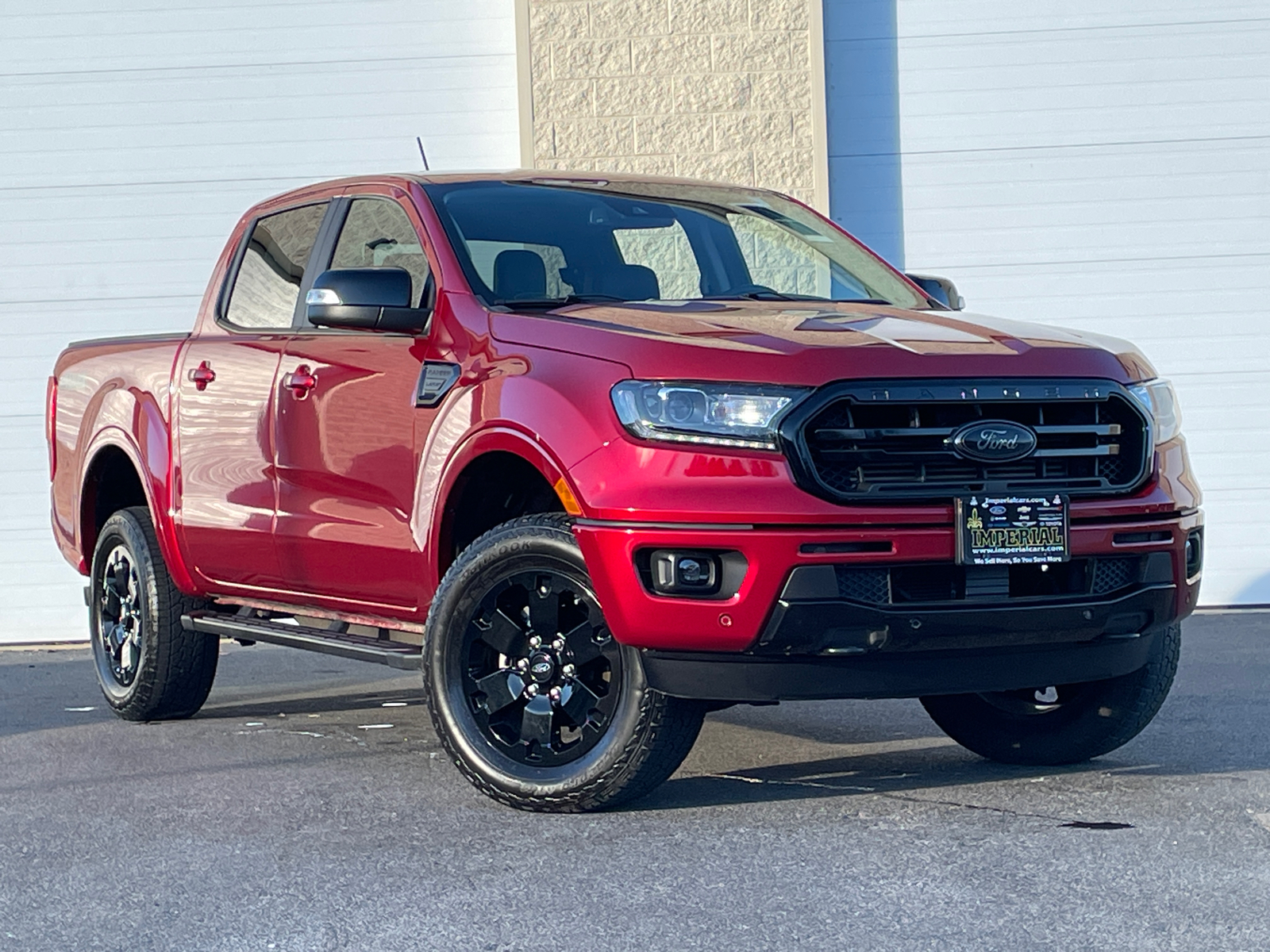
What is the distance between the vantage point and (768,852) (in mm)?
4566

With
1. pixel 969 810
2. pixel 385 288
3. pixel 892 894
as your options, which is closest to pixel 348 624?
pixel 385 288

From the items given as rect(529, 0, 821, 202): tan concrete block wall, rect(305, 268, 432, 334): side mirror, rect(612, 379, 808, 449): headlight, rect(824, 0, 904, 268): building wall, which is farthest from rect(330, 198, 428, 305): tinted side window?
rect(824, 0, 904, 268): building wall

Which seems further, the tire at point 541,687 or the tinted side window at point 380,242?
the tinted side window at point 380,242

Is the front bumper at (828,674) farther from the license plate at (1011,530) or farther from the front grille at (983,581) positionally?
the license plate at (1011,530)

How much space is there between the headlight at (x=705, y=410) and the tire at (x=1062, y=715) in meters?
1.20

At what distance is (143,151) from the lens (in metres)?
11.5

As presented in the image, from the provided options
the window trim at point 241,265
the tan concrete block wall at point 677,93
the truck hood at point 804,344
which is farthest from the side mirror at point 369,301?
the tan concrete block wall at point 677,93

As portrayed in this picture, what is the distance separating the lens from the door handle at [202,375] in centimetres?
667

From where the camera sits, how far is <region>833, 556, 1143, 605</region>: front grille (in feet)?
15.6

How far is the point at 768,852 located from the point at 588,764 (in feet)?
1.95

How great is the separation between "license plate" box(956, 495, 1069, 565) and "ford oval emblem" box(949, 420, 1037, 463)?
111 mm

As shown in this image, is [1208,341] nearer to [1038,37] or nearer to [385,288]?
[1038,37]

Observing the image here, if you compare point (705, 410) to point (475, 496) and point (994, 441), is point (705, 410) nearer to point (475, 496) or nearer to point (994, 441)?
point (994, 441)

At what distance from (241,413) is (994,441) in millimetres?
2711
